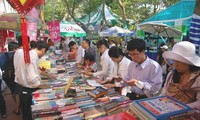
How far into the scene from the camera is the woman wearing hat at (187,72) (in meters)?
1.66

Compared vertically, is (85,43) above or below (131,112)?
above

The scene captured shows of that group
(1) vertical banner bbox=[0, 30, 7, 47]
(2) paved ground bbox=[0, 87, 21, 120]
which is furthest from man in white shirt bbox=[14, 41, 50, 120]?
(1) vertical banner bbox=[0, 30, 7, 47]

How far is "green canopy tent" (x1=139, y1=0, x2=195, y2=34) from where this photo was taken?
4340 mm

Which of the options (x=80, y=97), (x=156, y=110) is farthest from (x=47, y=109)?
(x=156, y=110)

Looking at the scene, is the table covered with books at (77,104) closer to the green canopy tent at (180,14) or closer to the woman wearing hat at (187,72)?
the woman wearing hat at (187,72)

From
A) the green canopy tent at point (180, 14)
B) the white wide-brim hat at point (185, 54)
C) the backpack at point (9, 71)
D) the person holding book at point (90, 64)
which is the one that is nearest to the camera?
the white wide-brim hat at point (185, 54)

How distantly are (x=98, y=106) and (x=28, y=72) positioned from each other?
53.8 inches

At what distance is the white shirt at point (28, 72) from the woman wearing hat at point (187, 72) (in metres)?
2.04

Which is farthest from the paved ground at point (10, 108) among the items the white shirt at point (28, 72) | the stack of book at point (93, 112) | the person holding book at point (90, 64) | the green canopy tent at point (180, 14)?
the green canopy tent at point (180, 14)

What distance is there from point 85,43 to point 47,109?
402 centimetres

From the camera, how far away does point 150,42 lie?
1356 centimetres

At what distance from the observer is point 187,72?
1.74 metres

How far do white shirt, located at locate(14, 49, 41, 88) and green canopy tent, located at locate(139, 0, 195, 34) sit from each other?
3360mm

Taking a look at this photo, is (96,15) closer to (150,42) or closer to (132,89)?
(150,42)
